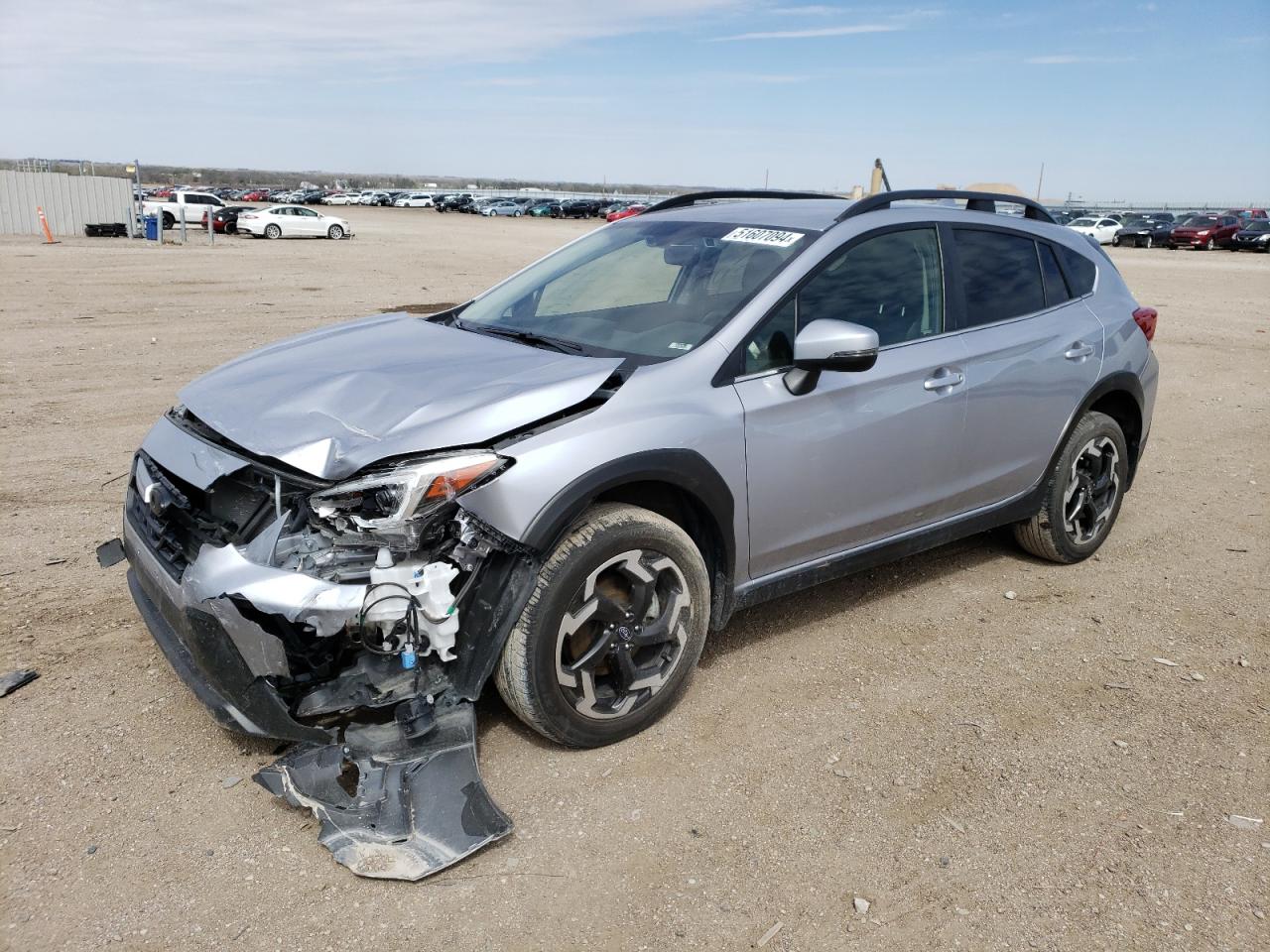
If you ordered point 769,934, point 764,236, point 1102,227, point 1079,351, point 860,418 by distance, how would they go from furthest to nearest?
point 1102,227
point 1079,351
point 764,236
point 860,418
point 769,934

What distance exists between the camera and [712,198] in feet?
16.4

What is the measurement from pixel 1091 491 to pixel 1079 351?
30.9 inches

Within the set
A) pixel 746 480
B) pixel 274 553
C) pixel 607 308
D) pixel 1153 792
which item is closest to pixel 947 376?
pixel 746 480

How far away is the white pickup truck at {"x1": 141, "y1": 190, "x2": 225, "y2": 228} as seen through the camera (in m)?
34.7

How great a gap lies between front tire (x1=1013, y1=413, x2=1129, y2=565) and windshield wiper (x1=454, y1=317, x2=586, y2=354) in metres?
2.60

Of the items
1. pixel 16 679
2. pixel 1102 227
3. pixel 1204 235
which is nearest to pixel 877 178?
pixel 16 679

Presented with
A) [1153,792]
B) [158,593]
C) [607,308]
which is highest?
[607,308]

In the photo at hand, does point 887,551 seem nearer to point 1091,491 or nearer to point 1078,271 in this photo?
point 1091,491

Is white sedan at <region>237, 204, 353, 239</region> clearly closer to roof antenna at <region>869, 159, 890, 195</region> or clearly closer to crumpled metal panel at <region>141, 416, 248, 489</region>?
roof antenna at <region>869, 159, 890, 195</region>

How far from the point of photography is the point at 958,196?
4.73 meters

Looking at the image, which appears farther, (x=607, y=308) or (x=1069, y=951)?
(x=607, y=308)

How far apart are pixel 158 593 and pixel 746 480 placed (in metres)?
2.01

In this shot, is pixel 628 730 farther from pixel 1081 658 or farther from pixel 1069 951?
pixel 1081 658

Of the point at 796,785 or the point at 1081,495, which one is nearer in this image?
the point at 796,785
